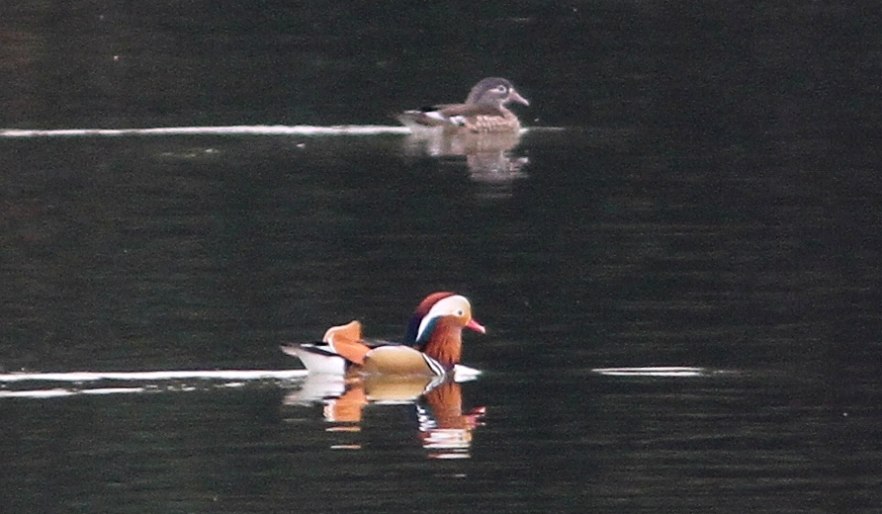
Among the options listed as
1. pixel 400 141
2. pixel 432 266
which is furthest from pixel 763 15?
pixel 432 266

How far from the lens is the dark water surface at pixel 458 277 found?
12359 mm

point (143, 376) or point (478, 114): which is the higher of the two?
point (478, 114)

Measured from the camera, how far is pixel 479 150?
91.1ft

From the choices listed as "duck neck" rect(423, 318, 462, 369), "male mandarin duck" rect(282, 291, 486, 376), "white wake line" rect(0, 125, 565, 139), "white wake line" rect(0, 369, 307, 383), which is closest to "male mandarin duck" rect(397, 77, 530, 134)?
"white wake line" rect(0, 125, 565, 139)

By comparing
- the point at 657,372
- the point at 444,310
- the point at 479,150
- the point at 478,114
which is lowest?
the point at 479,150

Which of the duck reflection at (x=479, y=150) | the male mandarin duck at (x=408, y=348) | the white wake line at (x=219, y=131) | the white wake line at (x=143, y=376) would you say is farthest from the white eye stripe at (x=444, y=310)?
the white wake line at (x=219, y=131)

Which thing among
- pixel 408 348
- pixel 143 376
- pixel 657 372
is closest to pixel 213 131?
pixel 408 348

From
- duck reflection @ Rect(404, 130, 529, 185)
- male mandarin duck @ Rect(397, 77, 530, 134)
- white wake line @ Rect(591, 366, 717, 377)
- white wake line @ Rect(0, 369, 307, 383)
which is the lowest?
duck reflection @ Rect(404, 130, 529, 185)

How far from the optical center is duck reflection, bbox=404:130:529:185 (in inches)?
982

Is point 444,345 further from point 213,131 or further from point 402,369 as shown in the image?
point 213,131

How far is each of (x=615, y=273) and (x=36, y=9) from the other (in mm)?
25218

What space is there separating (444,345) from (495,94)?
1472cm

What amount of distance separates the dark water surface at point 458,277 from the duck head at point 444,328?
1.03ft

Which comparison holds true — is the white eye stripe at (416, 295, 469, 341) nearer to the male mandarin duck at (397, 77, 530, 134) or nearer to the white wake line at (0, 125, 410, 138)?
the white wake line at (0, 125, 410, 138)
